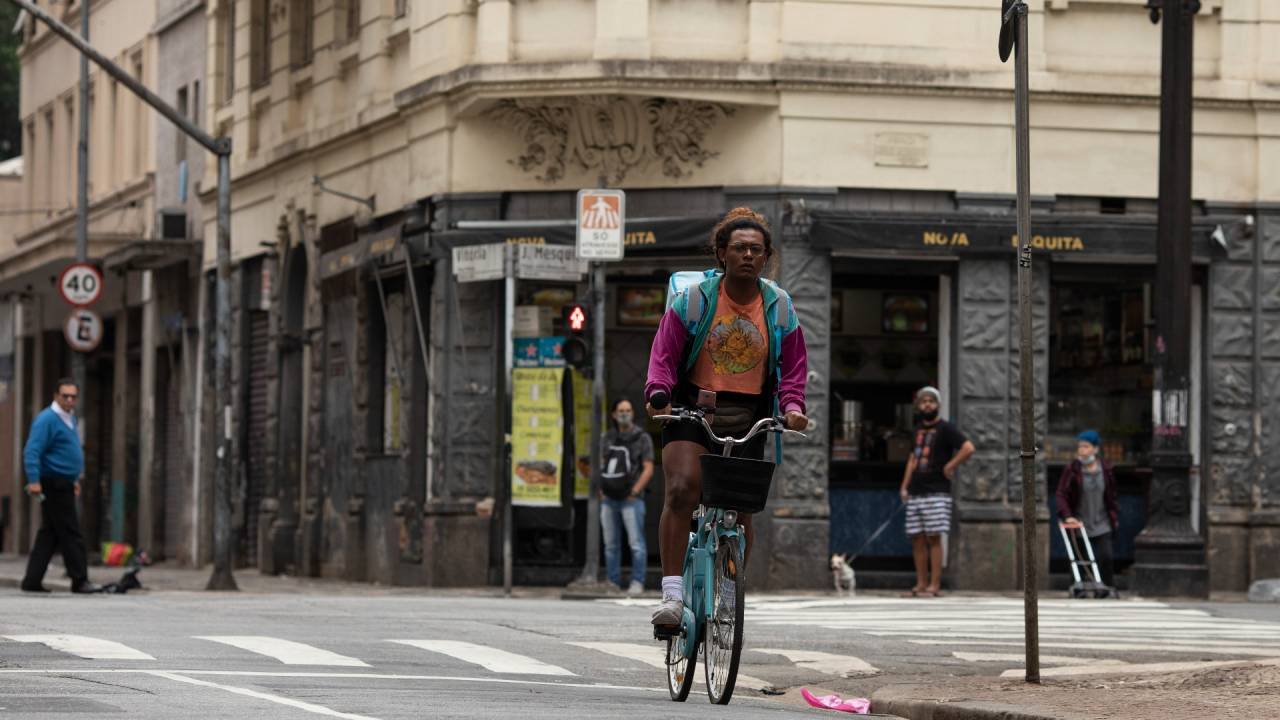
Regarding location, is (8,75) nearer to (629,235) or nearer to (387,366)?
(387,366)

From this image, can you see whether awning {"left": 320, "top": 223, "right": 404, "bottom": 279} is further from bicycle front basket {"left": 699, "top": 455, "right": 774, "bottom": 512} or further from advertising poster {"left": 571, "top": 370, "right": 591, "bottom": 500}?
bicycle front basket {"left": 699, "top": 455, "right": 774, "bottom": 512}

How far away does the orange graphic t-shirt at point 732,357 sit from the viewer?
1148cm

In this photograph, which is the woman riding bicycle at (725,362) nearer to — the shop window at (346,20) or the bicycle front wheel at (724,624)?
the bicycle front wheel at (724,624)

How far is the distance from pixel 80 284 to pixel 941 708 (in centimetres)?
2476

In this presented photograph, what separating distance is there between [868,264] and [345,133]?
692 centimetres

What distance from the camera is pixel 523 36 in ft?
83.9

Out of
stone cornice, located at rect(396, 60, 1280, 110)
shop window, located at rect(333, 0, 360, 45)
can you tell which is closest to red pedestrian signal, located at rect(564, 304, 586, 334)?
stone cornice, located at rect(396, 60, 1280, 110)

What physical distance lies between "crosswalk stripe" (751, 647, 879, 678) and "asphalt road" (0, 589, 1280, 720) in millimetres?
16

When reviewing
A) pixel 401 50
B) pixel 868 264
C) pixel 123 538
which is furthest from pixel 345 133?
pixel 123 538

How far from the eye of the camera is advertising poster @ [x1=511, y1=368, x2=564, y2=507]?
25750 millimetres

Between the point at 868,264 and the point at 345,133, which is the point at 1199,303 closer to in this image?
the point at 868,264

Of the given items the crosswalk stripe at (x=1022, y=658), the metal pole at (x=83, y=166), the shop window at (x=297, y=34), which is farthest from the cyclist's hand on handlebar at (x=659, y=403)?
the metal pole at (x=83, y=166)

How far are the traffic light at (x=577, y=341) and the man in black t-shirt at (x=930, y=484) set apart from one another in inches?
120

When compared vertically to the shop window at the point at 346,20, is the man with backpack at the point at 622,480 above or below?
below
